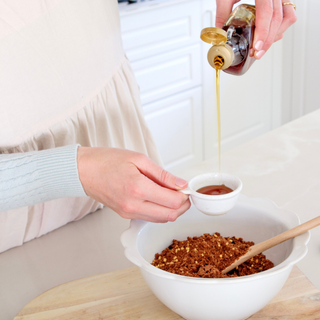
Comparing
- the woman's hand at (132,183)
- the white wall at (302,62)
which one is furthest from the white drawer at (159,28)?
the woman's hand at (132,183)

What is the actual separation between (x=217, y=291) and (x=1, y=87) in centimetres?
55

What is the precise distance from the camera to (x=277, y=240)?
613 millimetres

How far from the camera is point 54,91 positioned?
83cm

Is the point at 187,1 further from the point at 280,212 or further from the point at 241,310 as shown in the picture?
the point at 241,310

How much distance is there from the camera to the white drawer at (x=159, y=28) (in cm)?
203

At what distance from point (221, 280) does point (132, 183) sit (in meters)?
0.21

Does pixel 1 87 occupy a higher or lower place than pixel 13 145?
higher

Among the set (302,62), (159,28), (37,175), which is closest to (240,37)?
(37,175)

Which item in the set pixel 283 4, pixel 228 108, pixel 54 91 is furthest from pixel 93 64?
pixel 228 108

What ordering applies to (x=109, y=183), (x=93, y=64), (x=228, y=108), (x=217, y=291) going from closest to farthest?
(x=217, y=291) < (x=109, y=183) < (x=93, y=64) < (x=228, y=108)

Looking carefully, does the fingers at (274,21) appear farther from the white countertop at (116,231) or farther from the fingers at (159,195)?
the fingers at (159,195)

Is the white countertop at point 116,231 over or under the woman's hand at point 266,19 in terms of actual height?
under

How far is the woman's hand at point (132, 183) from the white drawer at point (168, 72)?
153 cm

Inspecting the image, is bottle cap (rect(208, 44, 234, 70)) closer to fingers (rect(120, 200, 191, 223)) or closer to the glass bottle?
the glass bottle
